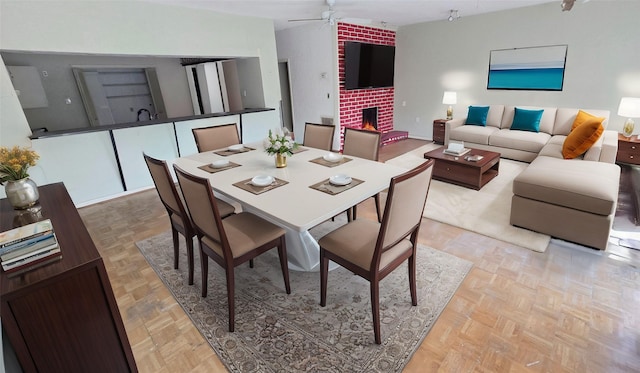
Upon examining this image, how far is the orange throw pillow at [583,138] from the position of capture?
3.24 m

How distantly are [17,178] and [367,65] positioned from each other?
5.40 metres

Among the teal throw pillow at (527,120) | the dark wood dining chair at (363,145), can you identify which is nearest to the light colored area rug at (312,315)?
the dark wood dining chair at (363,145)

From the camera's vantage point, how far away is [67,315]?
3.76ft

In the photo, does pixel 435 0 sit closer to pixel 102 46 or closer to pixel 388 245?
pixel 388 245

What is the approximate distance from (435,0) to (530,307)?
4.03 metres

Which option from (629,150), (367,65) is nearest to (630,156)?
(629,150)

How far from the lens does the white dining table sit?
1.59 metres

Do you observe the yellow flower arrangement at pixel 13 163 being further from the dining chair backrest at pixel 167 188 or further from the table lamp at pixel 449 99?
the table lamp at pixel 449 99

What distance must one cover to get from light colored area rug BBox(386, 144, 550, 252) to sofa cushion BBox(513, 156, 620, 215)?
35 centimetres

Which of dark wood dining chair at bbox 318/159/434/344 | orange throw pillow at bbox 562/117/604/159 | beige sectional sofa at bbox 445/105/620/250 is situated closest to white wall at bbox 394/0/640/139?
beige sectional sofa at bbox 445/105/620/250

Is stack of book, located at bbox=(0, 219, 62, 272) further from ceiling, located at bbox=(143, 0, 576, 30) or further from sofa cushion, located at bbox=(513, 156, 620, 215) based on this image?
ceiling, located at bbox=(143, 0, 576, 30)

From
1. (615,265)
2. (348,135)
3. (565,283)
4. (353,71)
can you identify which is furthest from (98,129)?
(615,265)

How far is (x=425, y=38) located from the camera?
5.98 meters

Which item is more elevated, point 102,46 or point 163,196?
point 102,46
